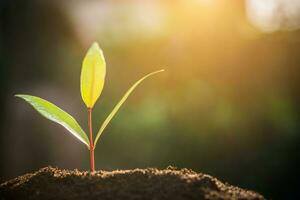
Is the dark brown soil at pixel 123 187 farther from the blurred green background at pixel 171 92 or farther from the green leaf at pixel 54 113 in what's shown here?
the blurred green background at pixel 171 92

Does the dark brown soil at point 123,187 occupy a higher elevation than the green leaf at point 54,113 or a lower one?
lower

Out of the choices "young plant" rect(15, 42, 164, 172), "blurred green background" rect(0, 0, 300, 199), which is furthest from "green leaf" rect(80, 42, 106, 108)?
"blurred green background" rect(0, 0, 300, 199)

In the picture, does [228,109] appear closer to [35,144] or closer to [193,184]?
[35,144]

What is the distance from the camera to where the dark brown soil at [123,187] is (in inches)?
33.0

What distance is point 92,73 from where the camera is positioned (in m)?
1.01

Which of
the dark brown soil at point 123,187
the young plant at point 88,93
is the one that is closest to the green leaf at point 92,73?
the young plant at point 88,93

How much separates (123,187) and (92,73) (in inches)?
10.8

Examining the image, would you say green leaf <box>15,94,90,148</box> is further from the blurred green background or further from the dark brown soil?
the blurred green background

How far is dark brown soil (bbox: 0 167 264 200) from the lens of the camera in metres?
0.84

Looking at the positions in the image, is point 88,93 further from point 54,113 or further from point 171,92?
point 171,92

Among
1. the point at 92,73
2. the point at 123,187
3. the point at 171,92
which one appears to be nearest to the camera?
the point at 123,187

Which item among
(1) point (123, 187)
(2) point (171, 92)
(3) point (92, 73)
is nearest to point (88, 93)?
(3) point (92, 73)

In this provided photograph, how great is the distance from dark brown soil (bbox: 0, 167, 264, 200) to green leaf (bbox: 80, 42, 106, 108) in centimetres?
18

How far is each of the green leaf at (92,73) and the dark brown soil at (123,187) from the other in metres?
0.18
